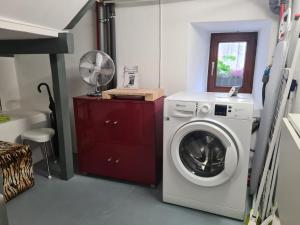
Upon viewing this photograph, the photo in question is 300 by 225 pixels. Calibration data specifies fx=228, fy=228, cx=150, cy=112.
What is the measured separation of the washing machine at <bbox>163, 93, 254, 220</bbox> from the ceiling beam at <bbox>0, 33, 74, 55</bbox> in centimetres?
111

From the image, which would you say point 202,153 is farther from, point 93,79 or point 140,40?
point 140,40

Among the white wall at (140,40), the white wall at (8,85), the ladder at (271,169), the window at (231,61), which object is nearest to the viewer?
the ladder at (271,169)

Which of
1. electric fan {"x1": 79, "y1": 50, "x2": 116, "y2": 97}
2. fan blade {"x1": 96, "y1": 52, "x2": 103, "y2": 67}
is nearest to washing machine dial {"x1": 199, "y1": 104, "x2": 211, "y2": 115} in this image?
electric fan {"x1": 79, "y1": 50, "x2": 116, "y2": 97}

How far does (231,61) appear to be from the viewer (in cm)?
290

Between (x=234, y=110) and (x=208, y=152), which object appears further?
(x=208, y=152)

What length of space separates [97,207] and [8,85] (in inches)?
93.2

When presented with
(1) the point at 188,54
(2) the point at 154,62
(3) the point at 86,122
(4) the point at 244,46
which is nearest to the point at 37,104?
(3) the point at 86,122

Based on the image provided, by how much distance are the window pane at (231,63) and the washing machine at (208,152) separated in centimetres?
105

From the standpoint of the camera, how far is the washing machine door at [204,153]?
1.77 m

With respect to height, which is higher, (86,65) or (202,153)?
(86,65)

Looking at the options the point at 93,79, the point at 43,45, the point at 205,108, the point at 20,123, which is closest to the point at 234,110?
the point at 205,108

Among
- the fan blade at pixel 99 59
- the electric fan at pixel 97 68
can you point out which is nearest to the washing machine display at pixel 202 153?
the electric fan at pixel 97 68

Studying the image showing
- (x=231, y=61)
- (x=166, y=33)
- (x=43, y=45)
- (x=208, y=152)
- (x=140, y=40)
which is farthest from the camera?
(x=231, y=61)

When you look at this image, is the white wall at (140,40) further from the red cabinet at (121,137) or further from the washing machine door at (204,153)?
the washing machine door at (204,153)
